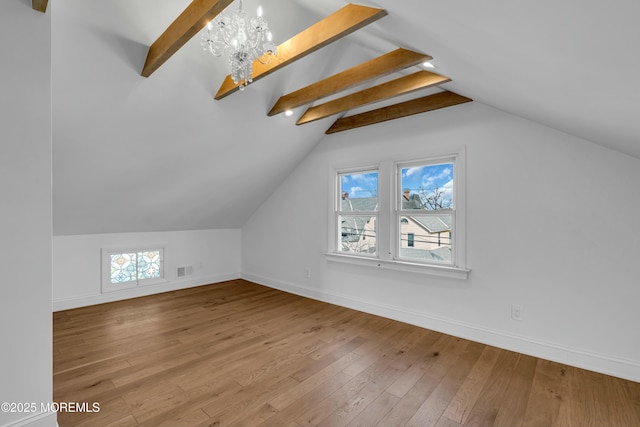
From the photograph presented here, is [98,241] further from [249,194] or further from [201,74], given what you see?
[201,74]

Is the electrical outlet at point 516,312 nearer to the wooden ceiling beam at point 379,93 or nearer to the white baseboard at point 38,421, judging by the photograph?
the wooden ceiling beam at point 379,93

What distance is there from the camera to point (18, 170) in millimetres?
1506

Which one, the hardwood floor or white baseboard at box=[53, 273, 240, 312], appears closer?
the hardwood floor

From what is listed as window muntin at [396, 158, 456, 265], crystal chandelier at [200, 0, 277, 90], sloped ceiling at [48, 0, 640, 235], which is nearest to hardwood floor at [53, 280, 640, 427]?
window muntin at [396, 158, 456, 265]

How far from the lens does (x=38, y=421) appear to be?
1.54 m

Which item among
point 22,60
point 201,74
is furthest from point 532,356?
point 22,60

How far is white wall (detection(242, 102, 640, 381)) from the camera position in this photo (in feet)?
7.68

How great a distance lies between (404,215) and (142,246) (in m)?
3.85

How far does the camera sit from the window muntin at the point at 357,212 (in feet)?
12.6

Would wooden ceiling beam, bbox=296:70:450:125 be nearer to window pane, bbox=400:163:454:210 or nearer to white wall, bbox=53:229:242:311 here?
window pane, bbox=400:163:454:210

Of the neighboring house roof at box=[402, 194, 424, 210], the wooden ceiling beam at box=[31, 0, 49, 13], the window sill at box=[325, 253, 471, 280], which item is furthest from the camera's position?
the neighboring house roof at box=[402, 194, 424, 210]

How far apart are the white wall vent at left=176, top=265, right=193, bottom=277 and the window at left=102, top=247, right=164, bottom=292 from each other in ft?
0.81

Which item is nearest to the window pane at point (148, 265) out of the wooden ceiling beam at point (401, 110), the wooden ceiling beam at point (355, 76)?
the wooden ceiling beam at point (355, 76)

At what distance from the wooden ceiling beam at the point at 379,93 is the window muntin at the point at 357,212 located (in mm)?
953
